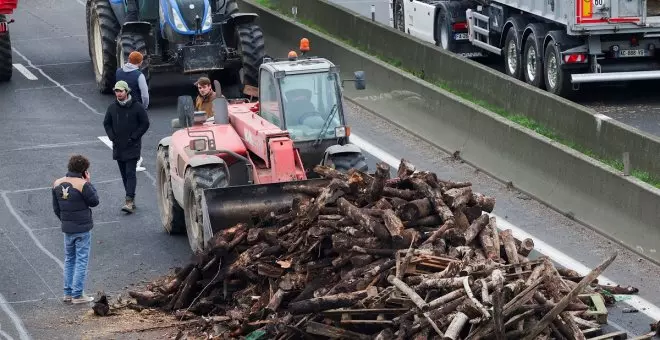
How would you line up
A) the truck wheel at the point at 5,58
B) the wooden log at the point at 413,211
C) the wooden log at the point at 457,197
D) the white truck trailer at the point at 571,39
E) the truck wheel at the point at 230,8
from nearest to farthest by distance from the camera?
the wooden log at the point at 413,211 → the wooden log at the point at 457,197 → the white truck trailer at the point at 571,39 → the truck wheel at the point at 230,8 → the truck wheel at the point at 5,58

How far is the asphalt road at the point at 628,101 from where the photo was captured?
2394 centimetres

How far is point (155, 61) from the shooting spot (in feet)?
82.3

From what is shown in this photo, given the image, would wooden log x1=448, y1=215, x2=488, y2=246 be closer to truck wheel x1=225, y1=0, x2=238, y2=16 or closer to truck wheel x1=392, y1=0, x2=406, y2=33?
truck wheel x1=225, y1=0, x2=238, y2=16

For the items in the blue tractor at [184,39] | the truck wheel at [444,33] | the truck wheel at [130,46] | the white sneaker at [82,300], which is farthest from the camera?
the truck wheel at [444,33]

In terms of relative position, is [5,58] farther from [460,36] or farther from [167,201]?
[167,201]

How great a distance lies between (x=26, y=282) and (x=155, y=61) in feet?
29.9

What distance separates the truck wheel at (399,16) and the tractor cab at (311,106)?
15.1 metres

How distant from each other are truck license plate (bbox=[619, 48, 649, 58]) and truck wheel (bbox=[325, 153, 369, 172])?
9.24 m

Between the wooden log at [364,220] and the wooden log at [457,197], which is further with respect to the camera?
the wooden log at [457,197]

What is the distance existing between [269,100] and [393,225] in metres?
3.90

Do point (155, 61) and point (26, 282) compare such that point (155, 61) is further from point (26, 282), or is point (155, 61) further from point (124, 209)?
point (26, 282)

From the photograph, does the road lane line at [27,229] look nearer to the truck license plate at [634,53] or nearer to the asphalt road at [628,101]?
the asphalt road at [628,101]

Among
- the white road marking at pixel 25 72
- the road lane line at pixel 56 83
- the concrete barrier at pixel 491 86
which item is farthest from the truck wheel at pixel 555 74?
the white road marking at pixel 25 72

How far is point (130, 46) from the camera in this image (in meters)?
24.8
